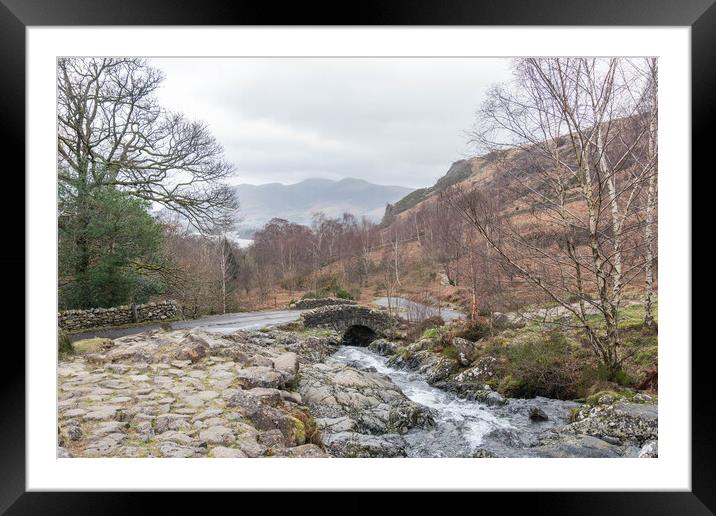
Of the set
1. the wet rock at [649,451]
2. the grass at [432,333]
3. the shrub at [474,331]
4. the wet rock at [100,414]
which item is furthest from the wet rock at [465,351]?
the wet rock at [100,414]

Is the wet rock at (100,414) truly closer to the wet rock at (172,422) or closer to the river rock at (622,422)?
the wet rock at (172,422)

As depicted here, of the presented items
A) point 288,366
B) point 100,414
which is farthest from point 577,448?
point 100,414

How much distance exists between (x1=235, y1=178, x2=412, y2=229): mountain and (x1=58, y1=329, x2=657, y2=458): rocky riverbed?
2.95 feet

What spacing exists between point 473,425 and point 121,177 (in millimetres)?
3026

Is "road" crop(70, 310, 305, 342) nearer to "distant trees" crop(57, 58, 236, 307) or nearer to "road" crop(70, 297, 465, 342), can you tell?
"road" crop(70, 297, 465, 342)

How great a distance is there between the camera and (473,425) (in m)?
2.83

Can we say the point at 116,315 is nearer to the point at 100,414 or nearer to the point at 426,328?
the point at 100,414

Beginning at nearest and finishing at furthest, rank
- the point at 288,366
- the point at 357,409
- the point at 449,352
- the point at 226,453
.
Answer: the point at 226,453 < the point at 357,409 < the point at 288,366 < the point at 449,352

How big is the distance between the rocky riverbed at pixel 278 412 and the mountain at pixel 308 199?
0.90m

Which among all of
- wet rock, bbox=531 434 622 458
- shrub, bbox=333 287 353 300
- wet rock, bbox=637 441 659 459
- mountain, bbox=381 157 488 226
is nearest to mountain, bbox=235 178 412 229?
mountain, bbox=381 157 488 226

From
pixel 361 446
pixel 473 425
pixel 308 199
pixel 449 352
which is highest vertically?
pixel 308 199
